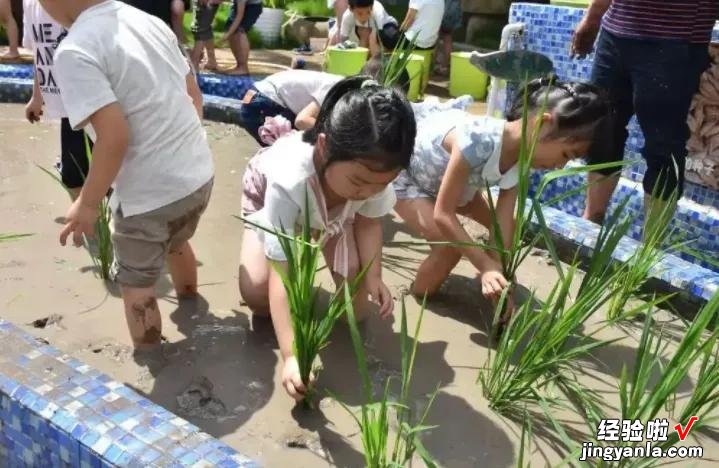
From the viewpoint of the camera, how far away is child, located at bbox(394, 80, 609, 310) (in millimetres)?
2361

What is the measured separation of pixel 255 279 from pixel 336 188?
0.50 meters

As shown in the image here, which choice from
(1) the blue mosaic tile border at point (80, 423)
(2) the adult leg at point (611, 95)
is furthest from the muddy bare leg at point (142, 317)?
(2) the adult leg at point (611, 95)

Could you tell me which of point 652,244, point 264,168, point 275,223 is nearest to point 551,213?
point 652,244

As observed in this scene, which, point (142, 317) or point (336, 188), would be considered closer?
point (336, 188)

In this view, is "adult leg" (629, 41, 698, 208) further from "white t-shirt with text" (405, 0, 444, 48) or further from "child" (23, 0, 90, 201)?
"white t-shirt with text" (405, 0, 444, 48)

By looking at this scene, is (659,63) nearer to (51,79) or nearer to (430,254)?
(430,254)

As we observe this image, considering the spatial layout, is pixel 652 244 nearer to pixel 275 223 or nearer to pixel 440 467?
pixel 440 467

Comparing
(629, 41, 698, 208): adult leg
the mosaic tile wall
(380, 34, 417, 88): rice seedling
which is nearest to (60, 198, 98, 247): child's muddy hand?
(380, 34, 417, 88): rice seedling

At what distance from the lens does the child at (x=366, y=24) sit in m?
6.37

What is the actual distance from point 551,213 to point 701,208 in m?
0.64

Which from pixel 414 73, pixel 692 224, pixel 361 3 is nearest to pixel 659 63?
pixel 692 224

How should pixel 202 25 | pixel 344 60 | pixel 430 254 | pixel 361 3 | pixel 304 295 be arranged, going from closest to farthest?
pixel 304 295 → pixel 430 254 → pixel 344 60 → pixel 361 3 → pixel 202 25

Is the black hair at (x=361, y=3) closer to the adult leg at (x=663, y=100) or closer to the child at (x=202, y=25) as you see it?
the child at (x=202, y=25)

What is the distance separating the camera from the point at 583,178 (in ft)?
12.6
